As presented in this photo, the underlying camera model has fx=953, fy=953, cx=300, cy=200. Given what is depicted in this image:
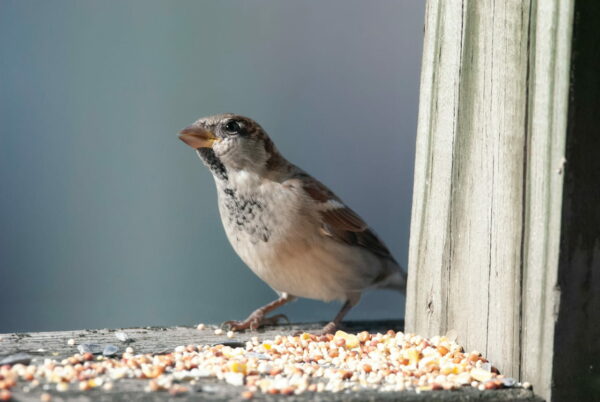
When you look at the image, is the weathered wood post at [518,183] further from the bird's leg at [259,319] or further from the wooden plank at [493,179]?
the bird's leg at [259,319]

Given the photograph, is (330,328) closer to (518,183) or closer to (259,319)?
(259,319)

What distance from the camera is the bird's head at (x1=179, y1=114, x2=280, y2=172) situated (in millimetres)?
2916

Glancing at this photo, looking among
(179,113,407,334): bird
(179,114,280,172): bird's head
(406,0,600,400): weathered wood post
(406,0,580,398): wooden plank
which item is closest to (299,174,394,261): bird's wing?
(179,113,407,334): bird

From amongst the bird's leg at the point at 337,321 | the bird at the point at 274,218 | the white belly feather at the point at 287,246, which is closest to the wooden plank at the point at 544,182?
the bird's leg at the point at 337,321

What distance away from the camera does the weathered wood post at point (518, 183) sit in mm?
1686

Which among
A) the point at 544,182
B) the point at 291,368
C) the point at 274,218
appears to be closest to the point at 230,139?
the point at 274,218

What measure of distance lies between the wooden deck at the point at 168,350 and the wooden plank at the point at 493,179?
0.60ft

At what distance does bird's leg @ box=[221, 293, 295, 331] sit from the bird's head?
0.44 metres

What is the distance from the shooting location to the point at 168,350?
210 centimetres

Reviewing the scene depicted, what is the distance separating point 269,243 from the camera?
9.59 feet

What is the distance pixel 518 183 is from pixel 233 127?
4.34 feet

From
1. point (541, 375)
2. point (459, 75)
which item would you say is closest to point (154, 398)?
point (541, 375)

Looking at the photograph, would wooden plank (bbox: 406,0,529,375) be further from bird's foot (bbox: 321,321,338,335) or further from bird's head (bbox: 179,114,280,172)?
bird's head (bbox: 179,114,280,172)

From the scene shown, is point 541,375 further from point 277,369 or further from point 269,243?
point 269,243
